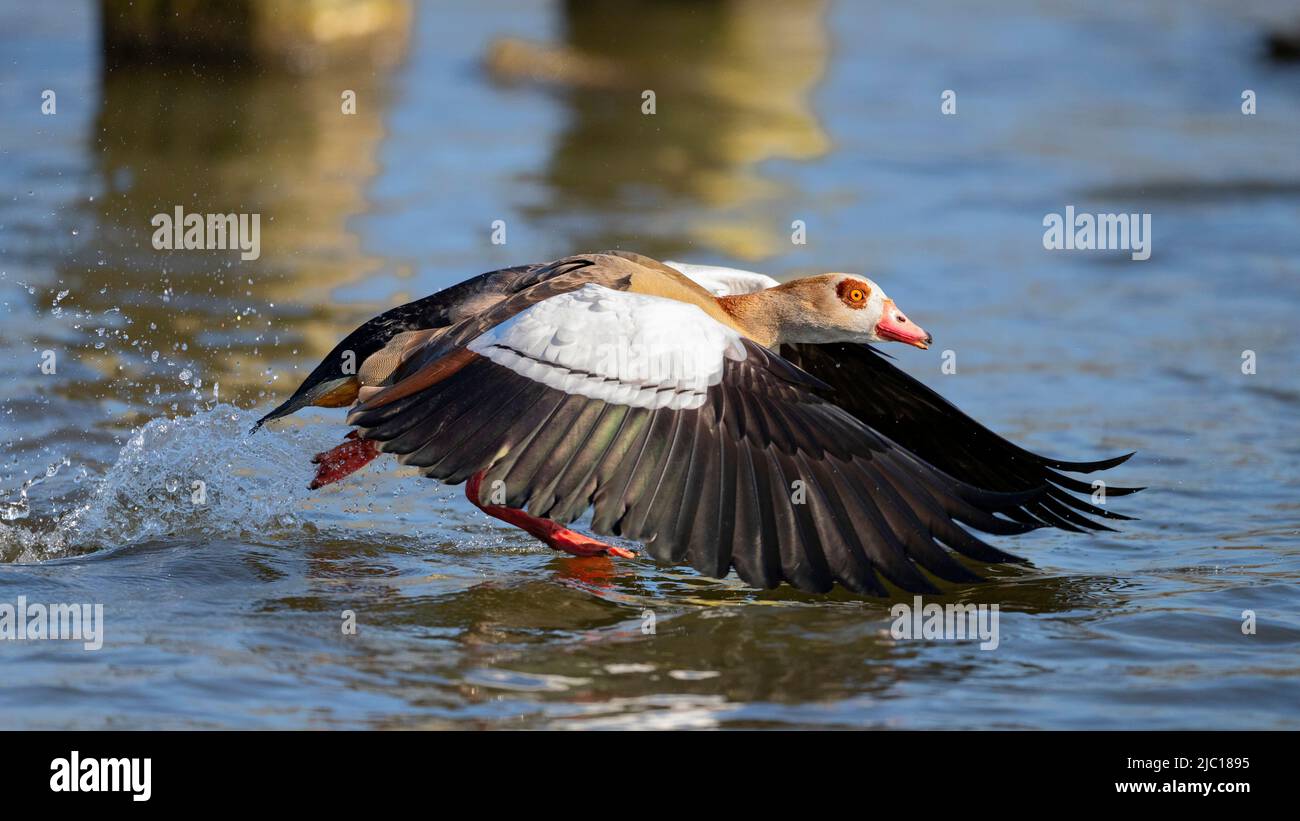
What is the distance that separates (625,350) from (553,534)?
3.54 ft

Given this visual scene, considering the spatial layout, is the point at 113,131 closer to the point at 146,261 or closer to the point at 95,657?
the point at 146,261

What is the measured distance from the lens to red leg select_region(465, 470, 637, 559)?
6.68 m

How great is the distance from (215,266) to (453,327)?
16.1ft

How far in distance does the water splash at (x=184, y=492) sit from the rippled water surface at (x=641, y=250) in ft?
0.07

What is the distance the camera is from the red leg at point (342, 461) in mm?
7016

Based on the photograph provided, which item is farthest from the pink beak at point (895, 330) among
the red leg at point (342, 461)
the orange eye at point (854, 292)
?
the red leg at point (342, 461)

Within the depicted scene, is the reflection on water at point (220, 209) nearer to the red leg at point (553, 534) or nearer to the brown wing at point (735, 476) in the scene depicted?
the red leg at point (553, 534)

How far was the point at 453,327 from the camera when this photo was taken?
21.5ft
